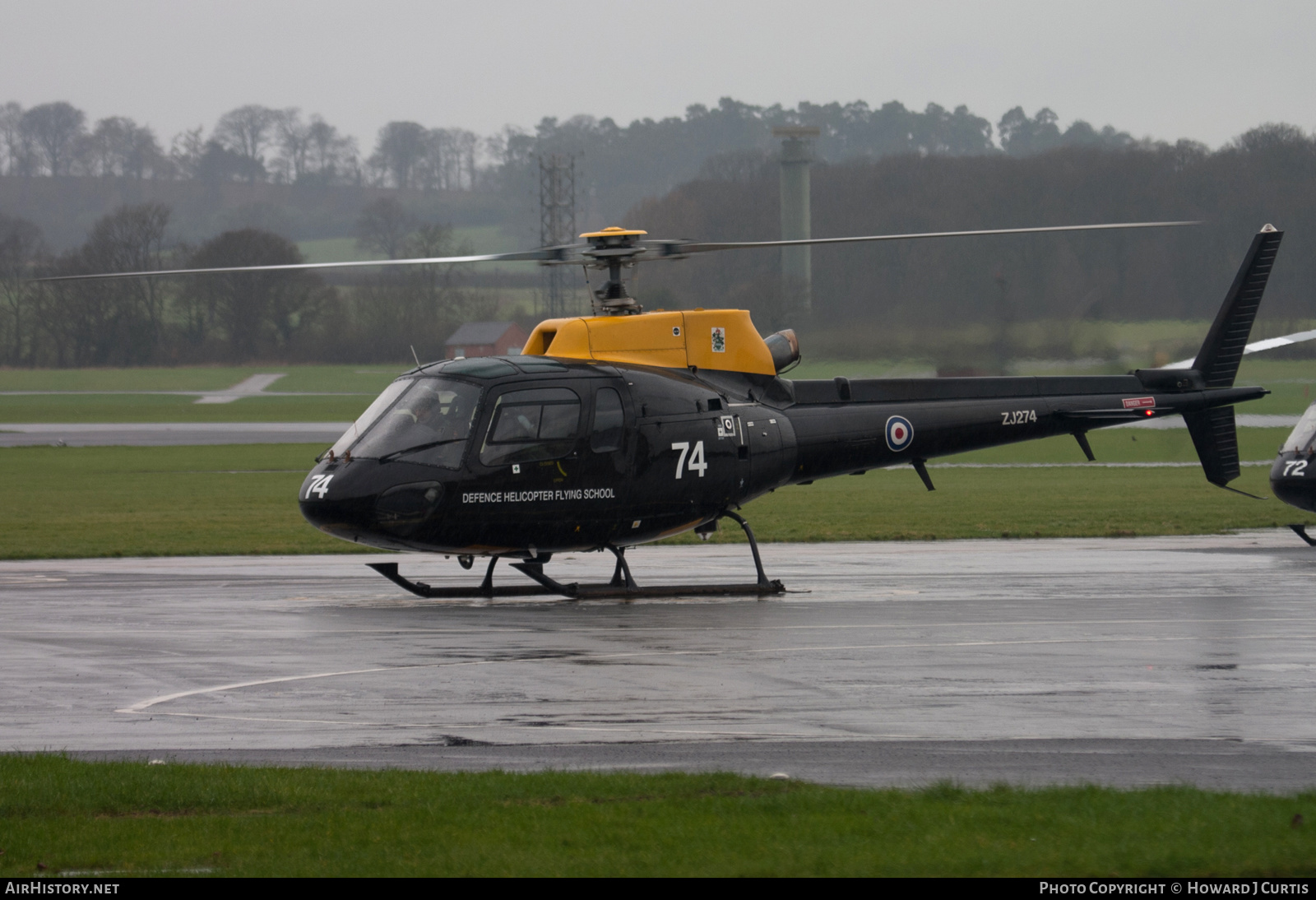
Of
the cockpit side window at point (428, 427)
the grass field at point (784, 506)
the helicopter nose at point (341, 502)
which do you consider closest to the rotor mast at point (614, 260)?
the cockpit side window at point (428, 427)

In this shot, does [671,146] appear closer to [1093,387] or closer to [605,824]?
[1093,387]

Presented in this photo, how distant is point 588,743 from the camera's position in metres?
9.09

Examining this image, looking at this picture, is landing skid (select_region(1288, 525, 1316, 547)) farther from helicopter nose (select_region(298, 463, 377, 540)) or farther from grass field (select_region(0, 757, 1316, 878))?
grass field (select_region(0, 757, 1316, 878))

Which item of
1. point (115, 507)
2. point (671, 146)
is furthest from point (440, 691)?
point (671, 146)

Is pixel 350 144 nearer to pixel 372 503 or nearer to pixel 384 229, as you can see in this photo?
pixel 384 229

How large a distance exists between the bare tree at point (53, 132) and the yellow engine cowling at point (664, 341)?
616ft

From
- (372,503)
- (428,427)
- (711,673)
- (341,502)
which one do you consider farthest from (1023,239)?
(711,673)

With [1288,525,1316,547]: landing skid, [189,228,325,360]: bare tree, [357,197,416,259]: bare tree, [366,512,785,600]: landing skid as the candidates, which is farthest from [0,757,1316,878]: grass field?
[357,197,416,259]: bare tree

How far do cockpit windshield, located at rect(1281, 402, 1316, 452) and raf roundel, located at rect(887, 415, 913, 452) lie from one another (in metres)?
6.64

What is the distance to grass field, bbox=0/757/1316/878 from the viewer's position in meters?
6.20

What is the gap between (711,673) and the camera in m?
11.5

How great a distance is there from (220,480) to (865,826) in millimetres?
Answer: 31184

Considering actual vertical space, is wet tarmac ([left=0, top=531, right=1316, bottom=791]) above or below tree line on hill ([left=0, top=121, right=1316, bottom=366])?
below

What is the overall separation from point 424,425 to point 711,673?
16.4 feet
